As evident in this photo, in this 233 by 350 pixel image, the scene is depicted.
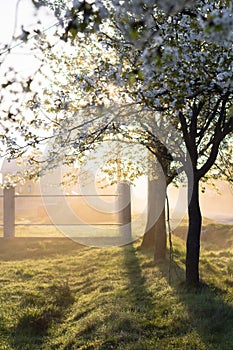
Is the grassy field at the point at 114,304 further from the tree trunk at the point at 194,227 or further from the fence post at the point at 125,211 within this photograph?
the fence post at the point at 125,211

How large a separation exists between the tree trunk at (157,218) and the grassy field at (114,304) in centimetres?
50

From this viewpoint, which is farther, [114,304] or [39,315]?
[114,304]

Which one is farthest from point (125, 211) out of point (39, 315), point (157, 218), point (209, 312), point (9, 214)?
point (209, 312)

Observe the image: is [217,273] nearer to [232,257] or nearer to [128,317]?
[232,257]

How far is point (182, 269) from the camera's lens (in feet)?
35.9

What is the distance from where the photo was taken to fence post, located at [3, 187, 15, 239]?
59.0ft

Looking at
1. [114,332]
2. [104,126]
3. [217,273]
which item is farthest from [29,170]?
[217,273]

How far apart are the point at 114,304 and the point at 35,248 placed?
9.00 meters

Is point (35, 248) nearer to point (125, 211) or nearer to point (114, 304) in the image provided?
point (125, 211)

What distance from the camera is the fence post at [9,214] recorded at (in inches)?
707

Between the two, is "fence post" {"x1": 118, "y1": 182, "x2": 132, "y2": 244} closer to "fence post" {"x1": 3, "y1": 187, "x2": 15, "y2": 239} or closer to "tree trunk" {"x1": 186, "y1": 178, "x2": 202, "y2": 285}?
"fence post" {"x1": 3, "y1": 187, "x2": 15, "y2": 239}

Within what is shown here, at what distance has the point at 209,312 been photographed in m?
7.00

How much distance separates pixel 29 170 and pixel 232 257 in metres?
7.01

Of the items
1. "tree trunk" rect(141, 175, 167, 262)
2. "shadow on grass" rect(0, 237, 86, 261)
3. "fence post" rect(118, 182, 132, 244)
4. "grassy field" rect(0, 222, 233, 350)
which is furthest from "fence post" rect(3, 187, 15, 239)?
"tree trunk" rect(141, 175, 167, 262)
